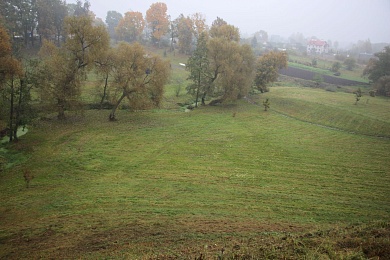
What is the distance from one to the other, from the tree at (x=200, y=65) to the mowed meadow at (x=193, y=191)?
11.2 m

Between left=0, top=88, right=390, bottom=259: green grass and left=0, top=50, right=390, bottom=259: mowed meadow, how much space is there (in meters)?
0.09

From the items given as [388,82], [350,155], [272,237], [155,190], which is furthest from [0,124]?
[388,82]

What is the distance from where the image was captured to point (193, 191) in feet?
64.7

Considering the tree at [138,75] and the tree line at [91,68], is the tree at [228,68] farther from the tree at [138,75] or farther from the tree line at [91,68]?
the tree at [138,75]

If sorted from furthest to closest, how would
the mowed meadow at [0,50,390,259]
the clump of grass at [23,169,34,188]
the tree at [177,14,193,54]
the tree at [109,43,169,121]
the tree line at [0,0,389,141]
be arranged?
the tree at [177,14,193,54]
the tree at [109,43,169,121]
the tree line at [0,0,389,141]
the clump of grass at [23,169,34,188]
the mowed meadow at [0,50,390,259]

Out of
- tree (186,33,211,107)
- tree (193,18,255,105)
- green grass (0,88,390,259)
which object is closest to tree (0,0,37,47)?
green grass (0,88,390,259)

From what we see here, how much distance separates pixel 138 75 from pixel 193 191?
21326 mm

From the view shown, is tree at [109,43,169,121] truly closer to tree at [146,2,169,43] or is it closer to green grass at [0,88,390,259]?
green grass at [0,88,390,259]

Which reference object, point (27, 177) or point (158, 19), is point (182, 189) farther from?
point (158, 19)

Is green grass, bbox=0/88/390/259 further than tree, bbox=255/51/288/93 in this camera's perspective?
No

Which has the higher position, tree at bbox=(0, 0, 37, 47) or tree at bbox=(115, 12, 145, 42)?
tree at bbox=(115, 12, 145, 42)

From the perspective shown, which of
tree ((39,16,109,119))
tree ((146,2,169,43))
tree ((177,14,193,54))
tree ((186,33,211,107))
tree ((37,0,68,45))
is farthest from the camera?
tree ((146,2,169,43))

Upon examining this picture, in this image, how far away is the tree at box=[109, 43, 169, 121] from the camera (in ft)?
116

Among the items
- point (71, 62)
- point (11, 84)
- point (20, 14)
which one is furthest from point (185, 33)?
point (11, 84)
